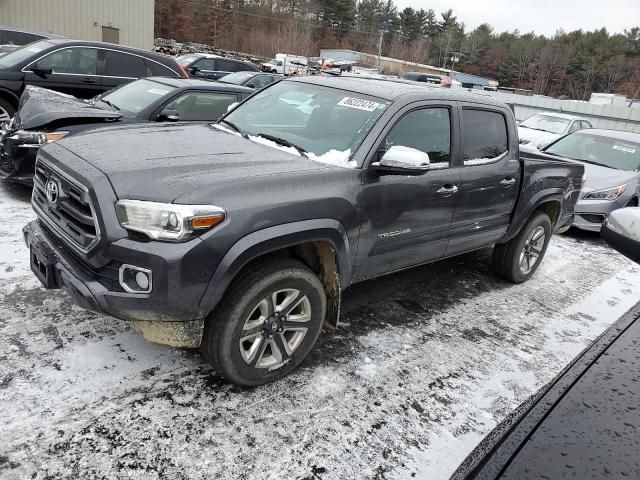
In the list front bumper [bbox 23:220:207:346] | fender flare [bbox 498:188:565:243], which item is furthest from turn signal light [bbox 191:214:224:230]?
fender flare [bbox 498:188:565:243]

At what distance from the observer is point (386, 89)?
3723mm

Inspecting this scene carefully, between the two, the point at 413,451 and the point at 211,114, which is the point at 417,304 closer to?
the point at 413,451

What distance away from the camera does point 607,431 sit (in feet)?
5.06

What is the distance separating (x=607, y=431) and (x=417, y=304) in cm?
295

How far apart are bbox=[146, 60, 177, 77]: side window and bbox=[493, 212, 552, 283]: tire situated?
5902 millimetres

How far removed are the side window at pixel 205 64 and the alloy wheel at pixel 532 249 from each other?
1486cm

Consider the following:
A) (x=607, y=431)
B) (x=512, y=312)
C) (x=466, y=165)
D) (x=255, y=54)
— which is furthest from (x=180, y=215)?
(x=255, y=54)

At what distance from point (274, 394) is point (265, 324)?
449 mm

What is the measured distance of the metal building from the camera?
2366 centimetres

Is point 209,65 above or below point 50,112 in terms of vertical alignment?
above

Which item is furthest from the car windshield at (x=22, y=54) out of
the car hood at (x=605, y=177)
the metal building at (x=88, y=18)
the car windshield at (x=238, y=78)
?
the metal building at (x=88, y=18)

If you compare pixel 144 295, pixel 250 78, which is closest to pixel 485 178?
pixel 144 295

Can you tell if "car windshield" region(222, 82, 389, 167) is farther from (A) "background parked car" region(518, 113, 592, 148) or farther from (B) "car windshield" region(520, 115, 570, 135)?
(B) "car windshield" region(520, 115, 570, 135)

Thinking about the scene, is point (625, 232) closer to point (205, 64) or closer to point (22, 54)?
point (22, 54)
